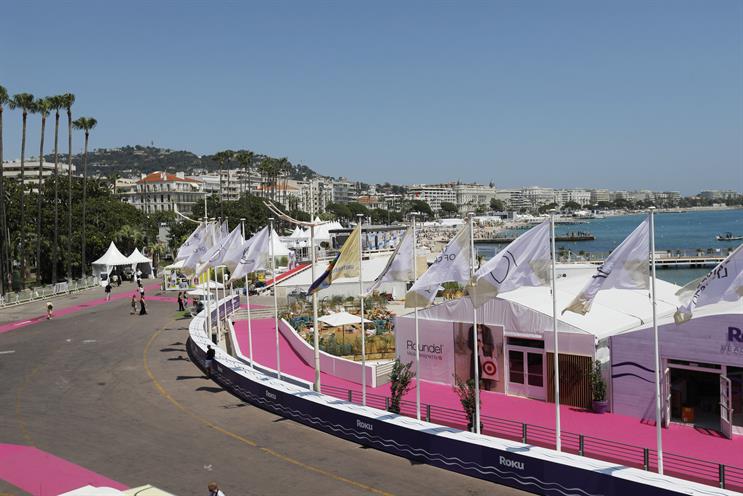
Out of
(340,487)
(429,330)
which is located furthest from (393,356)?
(340,487)

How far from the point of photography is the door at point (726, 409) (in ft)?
53.6

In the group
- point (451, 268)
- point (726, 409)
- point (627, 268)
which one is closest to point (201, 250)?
point (451, 268)

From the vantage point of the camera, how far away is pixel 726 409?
16.5 metres

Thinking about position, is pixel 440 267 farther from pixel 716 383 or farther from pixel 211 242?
pixel 211 242

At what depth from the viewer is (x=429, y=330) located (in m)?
23.7

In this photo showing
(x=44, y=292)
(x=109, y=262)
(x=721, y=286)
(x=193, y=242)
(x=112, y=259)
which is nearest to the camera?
(x=721, y=286)

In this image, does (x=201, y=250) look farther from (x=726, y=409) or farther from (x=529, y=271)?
(x=726, y=409)

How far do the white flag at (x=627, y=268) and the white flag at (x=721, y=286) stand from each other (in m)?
1.04

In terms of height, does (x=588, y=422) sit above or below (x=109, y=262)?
below

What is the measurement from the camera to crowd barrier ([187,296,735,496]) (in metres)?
11.8

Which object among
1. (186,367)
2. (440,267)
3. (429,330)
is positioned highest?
(440,267)

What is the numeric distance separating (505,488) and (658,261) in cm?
9158

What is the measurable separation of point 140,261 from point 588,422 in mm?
55043

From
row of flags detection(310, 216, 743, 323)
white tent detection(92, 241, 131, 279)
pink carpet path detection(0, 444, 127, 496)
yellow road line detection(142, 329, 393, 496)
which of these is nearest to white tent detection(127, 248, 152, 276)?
white tent detection(92, 241, 131, 279)
